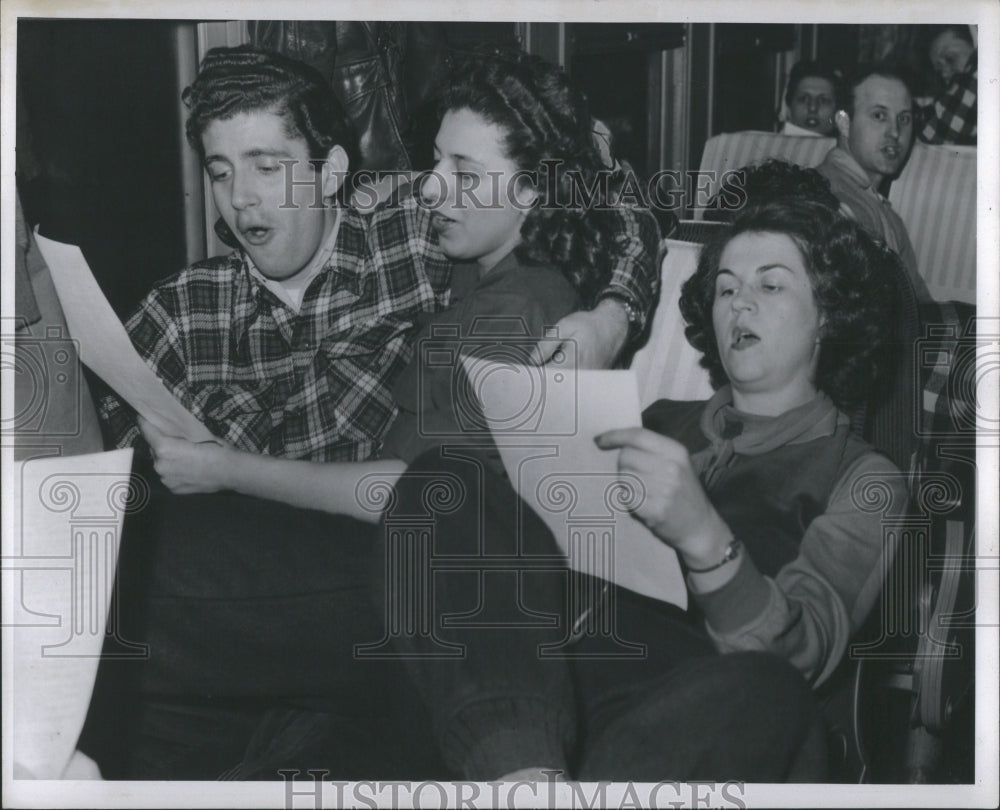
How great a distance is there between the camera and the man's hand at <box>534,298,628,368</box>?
185cm

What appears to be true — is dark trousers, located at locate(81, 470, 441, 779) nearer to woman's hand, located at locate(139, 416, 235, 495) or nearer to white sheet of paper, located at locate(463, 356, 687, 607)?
woman's hand, located at locate(139, 416, 235, 495)

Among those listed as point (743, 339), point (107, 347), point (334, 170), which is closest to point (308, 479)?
point (107, 347)

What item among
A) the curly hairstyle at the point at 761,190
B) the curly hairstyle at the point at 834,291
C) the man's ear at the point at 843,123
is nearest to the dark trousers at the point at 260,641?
the curly hairstyle at the point at 834,291

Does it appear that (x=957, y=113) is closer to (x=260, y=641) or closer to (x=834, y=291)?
(x=834, y=291)

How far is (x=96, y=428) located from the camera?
6.19 ft

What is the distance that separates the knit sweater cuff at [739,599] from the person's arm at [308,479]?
51cm

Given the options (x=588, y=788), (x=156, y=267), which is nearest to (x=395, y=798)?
(x=588, y=788)

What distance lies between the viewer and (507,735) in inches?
69.9

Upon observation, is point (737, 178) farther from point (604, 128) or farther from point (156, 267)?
point (156, 267)

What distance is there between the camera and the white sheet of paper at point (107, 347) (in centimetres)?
186

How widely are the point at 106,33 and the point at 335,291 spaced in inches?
20.3

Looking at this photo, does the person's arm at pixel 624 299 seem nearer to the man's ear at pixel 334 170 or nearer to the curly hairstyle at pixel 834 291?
the curly hairstyle at pixel 834 291

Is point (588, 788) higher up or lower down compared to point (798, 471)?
lower down

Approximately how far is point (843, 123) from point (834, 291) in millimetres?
373
